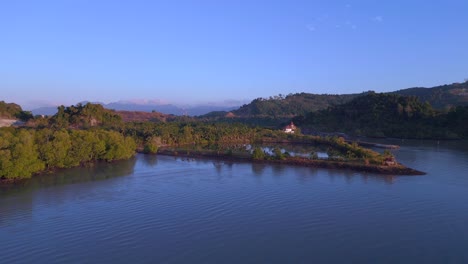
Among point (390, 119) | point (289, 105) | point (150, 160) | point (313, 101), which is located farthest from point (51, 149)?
point (313, 101)

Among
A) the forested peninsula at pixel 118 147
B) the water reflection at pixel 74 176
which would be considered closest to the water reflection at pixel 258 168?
the forested peninsula at pixel 118 147

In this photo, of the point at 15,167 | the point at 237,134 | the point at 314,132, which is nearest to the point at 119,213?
the point at 15,167

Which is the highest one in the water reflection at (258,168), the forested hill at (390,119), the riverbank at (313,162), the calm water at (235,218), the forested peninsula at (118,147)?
the forested hill at (390,119)

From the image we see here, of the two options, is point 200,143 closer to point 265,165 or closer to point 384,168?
point 265,165

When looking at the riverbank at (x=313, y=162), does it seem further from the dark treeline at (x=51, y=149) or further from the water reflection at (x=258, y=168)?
the dark treeline at (x=51, y=149)

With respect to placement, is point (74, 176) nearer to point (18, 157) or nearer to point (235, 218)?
point (18, 157)

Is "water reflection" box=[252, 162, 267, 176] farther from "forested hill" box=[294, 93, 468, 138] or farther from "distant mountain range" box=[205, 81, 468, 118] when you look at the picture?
"distant mountain range" box=[205, 81, 468, 118]
